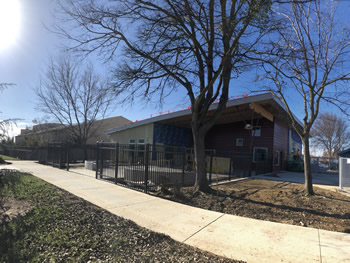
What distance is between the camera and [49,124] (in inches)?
1143

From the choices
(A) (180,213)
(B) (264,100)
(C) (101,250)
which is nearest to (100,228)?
(C) (101,250)

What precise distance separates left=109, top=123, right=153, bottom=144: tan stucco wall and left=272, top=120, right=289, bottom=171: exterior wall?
10729 mm

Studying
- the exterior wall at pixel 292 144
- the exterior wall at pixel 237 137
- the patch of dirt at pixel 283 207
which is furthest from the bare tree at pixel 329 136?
the patch of dirt at pixel 283 207

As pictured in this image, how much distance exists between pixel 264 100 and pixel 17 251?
14889mm

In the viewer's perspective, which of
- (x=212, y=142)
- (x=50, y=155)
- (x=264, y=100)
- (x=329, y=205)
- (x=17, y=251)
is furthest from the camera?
(x=212, y=142)

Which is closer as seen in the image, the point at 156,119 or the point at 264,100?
the point at 264,100

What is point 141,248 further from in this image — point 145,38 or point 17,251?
point 145,38

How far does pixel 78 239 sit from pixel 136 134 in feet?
59.0

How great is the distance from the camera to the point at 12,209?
211 inches

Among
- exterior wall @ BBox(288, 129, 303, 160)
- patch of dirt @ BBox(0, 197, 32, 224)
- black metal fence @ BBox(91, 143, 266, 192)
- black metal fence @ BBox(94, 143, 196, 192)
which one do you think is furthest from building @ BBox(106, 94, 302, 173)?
patch of dirt @ BBox(0, 197, 32, 224)

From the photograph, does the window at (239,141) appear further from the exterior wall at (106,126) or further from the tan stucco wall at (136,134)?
the exterior wall at (106,126)

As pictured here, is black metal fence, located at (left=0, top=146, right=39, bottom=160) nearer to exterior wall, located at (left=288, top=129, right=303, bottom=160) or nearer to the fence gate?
the fence gate

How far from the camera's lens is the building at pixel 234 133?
18062 mm

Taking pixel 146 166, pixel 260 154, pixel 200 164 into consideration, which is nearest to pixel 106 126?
pixel 260 154
